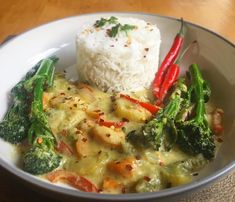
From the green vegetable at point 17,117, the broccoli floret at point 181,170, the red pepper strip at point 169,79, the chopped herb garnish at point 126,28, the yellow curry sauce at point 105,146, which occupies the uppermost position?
the chopped herb garnish at point 126,28

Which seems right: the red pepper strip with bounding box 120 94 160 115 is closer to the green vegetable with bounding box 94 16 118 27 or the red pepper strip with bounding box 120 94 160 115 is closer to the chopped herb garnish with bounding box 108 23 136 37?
the chopped herb garnish with bounding box 108 23 136 37

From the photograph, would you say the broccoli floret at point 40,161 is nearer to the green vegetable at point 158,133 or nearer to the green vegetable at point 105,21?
the green vegetable at point 158,133

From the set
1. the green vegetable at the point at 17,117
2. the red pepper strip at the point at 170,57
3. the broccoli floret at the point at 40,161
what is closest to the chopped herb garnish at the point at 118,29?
the red pepper strip at the point at 170,57

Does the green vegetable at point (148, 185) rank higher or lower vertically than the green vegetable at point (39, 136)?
higher

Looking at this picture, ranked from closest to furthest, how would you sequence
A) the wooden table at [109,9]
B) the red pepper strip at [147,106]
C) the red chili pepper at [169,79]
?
the red pepper strip at [147,106], the red chili pepper at [169,79], the wooden table at [109,9]

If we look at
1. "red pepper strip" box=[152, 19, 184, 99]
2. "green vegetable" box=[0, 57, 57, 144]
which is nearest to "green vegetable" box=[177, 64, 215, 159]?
"red pepper strip" box=[152, 19, 184, 99]

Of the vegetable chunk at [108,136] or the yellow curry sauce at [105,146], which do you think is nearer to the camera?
the yellow curry sauce at [105,146]

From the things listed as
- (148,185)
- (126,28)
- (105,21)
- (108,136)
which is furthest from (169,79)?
(148,185)

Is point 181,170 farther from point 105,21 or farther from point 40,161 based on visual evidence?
point 105,21
